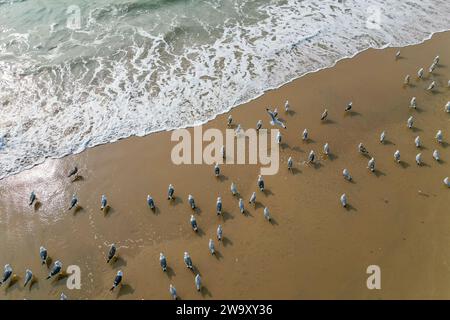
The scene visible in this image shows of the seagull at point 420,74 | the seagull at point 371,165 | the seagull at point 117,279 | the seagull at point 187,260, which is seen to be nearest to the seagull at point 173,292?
the seagull at point 187,260

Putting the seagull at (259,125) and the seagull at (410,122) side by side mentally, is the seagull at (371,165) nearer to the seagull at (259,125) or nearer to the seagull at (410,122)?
the seagull at (410,122)

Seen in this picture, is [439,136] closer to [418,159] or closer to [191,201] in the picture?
[418,159]

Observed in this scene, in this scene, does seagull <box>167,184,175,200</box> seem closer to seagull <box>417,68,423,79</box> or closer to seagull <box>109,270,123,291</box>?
seagull <box>109,270,123,291</box>

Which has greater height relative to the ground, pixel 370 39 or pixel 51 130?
pixel 370 39

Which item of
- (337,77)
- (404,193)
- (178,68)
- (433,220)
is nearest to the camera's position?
(433,220)
